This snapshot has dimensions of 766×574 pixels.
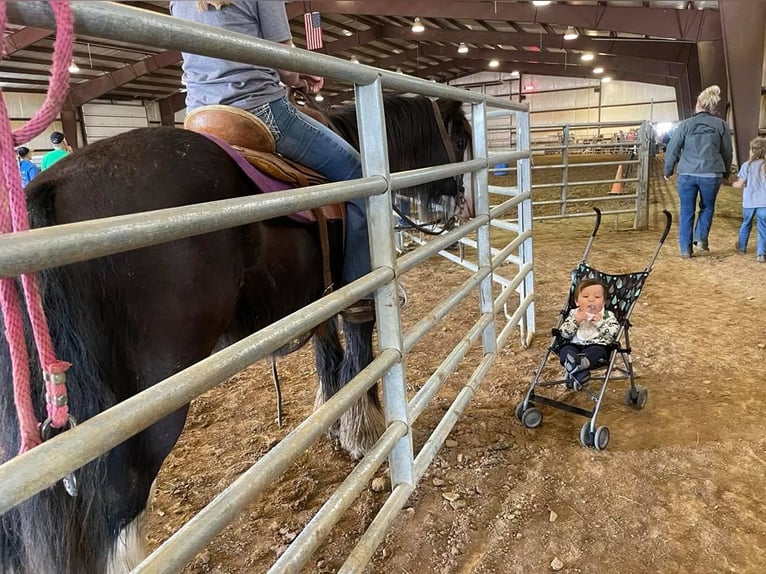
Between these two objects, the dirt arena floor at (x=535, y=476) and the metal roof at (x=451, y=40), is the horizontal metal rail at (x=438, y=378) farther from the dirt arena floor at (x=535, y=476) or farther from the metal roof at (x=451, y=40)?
the metal roof at (x=451, y=40)

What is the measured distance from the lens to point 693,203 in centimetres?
575

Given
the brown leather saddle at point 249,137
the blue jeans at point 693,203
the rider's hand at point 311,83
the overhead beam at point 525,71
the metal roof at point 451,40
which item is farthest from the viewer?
the overhead beam at point 525,71

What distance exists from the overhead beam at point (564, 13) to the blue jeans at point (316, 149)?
1273 cm

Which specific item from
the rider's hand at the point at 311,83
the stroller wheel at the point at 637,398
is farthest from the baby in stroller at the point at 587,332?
the rider's hand at the point at 311,83

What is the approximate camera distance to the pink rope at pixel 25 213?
2.10 ft

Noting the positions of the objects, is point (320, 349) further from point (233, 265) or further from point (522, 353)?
point (522, 353)

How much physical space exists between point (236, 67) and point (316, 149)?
0.40m

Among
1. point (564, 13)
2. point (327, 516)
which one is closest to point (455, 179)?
point (327, 516)

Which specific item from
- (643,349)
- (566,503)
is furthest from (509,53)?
(566,503)

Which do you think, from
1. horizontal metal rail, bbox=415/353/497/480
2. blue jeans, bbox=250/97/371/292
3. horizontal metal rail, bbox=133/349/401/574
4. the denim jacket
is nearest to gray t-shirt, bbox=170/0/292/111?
blue jeans, bbox=250/97/371/292

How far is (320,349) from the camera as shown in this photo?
271cm

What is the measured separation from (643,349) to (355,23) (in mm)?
17555

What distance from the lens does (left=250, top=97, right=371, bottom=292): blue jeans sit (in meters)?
1.85

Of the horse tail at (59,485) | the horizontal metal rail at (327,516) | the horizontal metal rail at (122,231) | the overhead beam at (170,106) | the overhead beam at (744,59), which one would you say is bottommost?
the horizontal metal rail at (327,516)
